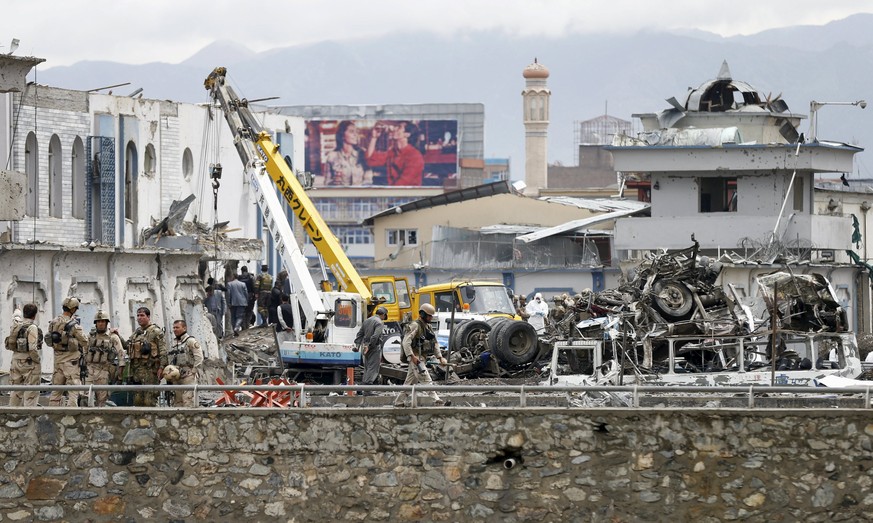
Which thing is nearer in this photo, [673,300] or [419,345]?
[419,345]

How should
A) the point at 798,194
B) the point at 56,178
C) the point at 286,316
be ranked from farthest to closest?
the point at 798,194 < the point at 56,178 < the point at 286,316

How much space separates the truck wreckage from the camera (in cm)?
2341

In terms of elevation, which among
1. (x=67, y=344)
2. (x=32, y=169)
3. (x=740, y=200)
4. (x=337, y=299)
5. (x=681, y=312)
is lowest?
(x=67, y=344)

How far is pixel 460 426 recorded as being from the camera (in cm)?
1688

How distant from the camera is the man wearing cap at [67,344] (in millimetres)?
18625

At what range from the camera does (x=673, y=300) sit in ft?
84.5

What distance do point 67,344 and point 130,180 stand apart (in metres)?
23.5

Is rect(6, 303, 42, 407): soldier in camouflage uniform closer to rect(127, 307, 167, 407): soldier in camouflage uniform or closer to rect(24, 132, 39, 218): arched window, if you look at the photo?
rect(127, 307, 167, 407): soldier in camouflage uniform

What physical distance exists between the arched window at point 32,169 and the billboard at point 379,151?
105m

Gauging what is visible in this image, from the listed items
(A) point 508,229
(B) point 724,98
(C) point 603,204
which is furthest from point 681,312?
(C) point 603,204

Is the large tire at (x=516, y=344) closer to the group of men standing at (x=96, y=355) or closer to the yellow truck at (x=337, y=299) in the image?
the yellow truck at (x=337, y=299)

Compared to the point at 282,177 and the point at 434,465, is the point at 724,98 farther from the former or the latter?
the point at 434,465

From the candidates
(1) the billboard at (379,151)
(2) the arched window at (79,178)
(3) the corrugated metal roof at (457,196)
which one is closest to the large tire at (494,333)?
(2) the arched window at (79,178)

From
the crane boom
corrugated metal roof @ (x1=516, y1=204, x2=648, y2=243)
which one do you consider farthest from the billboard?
the crane boom
